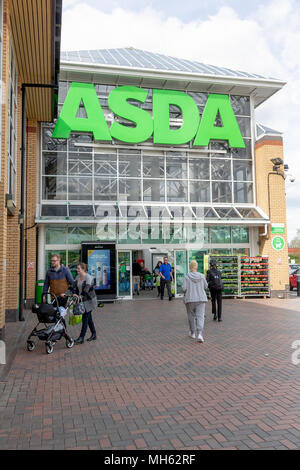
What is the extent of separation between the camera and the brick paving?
12.2ft

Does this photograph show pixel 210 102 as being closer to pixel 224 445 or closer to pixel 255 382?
pixel 255 382

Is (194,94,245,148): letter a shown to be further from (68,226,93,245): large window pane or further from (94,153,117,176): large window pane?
(68,226,93,245): large window pane

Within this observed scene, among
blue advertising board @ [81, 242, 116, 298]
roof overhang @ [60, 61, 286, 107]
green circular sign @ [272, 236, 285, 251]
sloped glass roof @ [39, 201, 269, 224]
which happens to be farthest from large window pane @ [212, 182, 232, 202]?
blue advertising board @ [81, 242, 116, 298]

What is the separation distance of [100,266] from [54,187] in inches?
164

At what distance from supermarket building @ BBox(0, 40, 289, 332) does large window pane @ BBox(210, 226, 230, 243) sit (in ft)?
0.16

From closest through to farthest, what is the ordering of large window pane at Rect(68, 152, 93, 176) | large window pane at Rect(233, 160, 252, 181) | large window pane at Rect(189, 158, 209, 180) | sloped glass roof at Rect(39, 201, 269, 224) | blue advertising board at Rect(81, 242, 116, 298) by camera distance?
blue advertising board at Rect(81, 242, 116, 298) < sloped glass roof at Rect(39, 201, 269, 224) < large window pane at Rect(68, 152, 93, 176) < large window pane at Rect(189, 158, 209, 180) < large window pane at Rect(233, 160, 252, 181)

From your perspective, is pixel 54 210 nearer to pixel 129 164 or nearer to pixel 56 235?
pixel 56 235

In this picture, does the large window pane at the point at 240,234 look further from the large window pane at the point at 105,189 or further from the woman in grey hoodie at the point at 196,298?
the woman in grey hoodie at the point at 196,298

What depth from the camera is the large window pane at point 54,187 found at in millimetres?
Answer: 16734

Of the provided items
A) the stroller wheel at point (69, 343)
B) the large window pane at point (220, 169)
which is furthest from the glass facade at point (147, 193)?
the stroller wheel at point (69, 343)

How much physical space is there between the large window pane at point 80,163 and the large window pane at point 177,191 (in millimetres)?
3799

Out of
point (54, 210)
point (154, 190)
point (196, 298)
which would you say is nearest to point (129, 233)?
point (154, 190)

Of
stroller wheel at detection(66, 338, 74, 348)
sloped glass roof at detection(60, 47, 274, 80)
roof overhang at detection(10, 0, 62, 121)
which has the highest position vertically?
sloped glass roof at detection(60, 47, 274, 80)

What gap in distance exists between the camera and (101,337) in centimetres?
870
